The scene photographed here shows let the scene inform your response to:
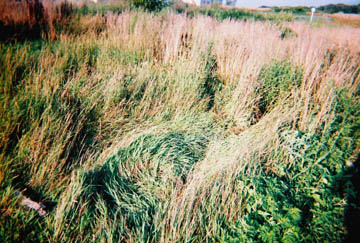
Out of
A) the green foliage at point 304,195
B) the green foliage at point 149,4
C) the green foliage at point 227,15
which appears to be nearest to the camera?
the green foliage at point 304,195

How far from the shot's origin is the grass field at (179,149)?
1654 mm

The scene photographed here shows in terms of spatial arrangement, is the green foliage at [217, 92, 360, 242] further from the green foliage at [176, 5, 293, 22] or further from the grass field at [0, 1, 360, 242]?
the green foliage at [176, 5, 293, 22]

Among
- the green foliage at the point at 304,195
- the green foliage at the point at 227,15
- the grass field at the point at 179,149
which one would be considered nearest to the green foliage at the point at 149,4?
the grass field at the point at 179,149

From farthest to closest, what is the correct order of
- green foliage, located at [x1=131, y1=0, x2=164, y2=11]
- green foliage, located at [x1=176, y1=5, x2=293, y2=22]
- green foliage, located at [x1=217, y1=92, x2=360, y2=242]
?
green foliage, located at [x1=176, y1=5, x2=293, y2=22] → green foliage, located at [x1=131, y1=0, x2=164, y2=11] → green foliage, located at [x1=217, y1=92, x2=360, y2=242]

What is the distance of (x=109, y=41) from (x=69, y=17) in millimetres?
2108

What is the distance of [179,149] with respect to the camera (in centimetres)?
250

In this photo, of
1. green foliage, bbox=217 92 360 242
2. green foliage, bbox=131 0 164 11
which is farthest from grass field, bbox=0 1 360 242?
green foliage, bbox=131 0 164 11

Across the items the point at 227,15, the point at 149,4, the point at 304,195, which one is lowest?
the point at 304,195

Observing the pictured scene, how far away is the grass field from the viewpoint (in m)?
1.65

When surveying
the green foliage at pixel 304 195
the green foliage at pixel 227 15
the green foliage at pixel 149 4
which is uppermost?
the green foliage at pixel 227 15

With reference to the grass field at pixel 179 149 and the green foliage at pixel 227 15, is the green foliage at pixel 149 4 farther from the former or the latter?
the green foliage at pixel 227 15

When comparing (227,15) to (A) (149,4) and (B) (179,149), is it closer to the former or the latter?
(A) (149,4)

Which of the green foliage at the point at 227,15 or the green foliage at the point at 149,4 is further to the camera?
the green foliage at the point at 227,15

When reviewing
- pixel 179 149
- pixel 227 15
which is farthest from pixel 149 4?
pixel 227 15
